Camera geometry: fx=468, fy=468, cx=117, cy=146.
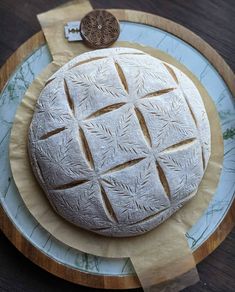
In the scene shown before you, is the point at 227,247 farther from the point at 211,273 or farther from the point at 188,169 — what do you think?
the point at 188,169

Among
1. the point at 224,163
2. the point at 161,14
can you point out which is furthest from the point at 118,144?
the point at 161,14

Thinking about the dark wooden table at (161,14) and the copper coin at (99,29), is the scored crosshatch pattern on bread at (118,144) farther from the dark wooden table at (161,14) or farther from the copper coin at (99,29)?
the dark wooden table at (161,14)

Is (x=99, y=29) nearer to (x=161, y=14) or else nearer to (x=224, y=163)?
(x=161, y=14)

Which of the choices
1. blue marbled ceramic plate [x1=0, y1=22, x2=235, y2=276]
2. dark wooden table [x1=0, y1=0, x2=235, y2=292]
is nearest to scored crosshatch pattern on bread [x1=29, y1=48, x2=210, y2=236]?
blue marbled ceramic plate [x1=0, y1=22, x2=235, y2=276]

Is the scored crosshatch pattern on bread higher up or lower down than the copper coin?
lower down

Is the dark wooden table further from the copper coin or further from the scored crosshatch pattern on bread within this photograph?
the scored crosshatch pattern on bread

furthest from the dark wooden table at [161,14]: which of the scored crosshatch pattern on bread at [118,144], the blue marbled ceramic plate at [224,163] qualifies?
the scored crosshatch pattern on bread at [118,144]
